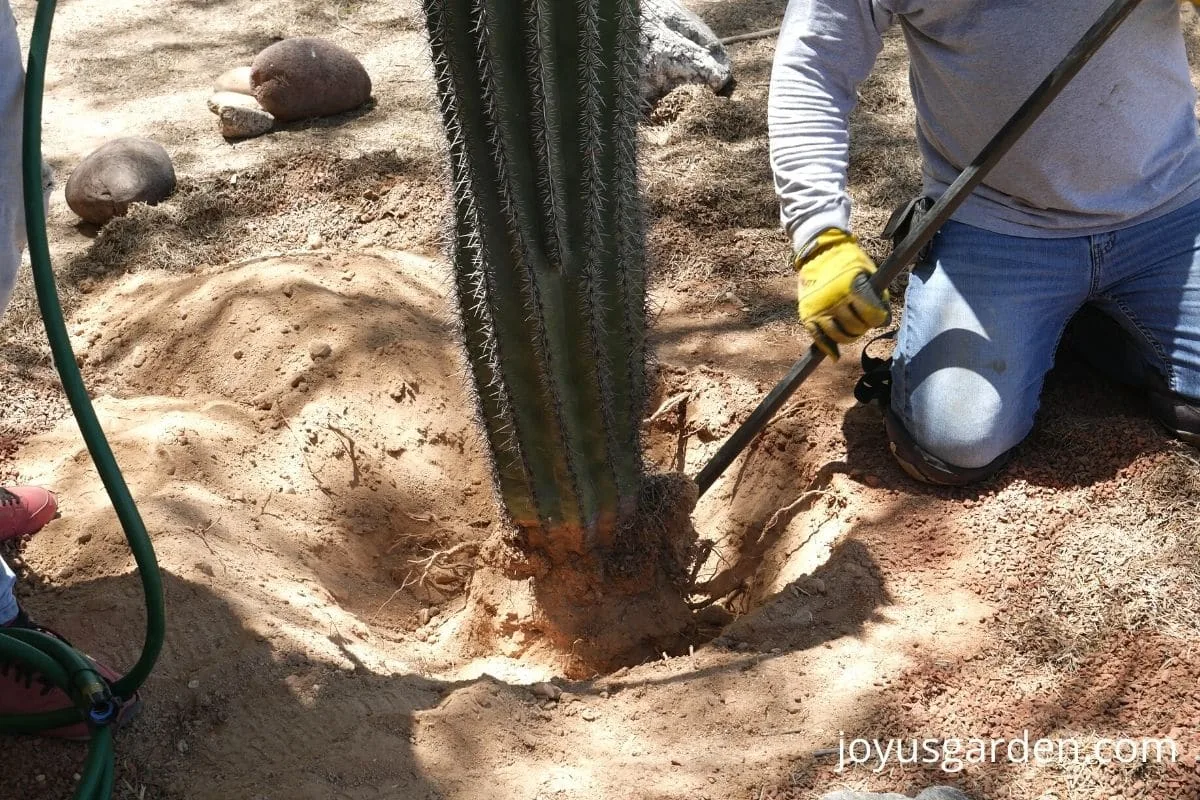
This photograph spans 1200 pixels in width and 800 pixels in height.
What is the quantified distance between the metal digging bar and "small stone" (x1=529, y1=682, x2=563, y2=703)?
0.66 metres

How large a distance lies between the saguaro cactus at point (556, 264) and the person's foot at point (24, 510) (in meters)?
0.96

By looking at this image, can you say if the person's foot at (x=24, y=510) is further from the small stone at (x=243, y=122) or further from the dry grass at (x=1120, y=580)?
the small stone at (x=243, y=122)

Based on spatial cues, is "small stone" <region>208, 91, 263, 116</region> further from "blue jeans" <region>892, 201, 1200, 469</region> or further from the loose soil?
"blue jeans" <region>892, 201, 1200, 469</region>

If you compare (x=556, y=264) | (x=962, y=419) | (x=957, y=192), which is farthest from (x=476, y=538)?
(x=957, y=192)

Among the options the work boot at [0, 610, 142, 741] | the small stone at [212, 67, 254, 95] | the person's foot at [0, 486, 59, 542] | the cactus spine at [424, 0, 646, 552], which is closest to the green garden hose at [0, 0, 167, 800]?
the work boot at [0, 610, 142, 741]

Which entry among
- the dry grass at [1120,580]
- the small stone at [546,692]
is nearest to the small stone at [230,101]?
the small stone at [546,692]

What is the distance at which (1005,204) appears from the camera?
8.12 ft

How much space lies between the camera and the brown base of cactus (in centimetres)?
232

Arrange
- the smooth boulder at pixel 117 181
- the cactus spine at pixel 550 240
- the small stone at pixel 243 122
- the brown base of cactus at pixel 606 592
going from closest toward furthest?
the cactus spine at pixel 550 240
the brown base of cactus at pixel 606 592
the smooth boulder at pixel 117 181
the small stone at pixel 243 122

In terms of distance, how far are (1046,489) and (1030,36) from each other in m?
0.97

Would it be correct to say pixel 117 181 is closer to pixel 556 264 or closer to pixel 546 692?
pixel 556 264

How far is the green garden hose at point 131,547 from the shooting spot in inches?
61.8

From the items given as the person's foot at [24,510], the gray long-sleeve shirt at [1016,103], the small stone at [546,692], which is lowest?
the small stone at [546,692]

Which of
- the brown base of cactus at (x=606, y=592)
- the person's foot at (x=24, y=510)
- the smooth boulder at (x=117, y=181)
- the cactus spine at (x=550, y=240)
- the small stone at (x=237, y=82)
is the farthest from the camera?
the small stone at (x=237, y=82)
